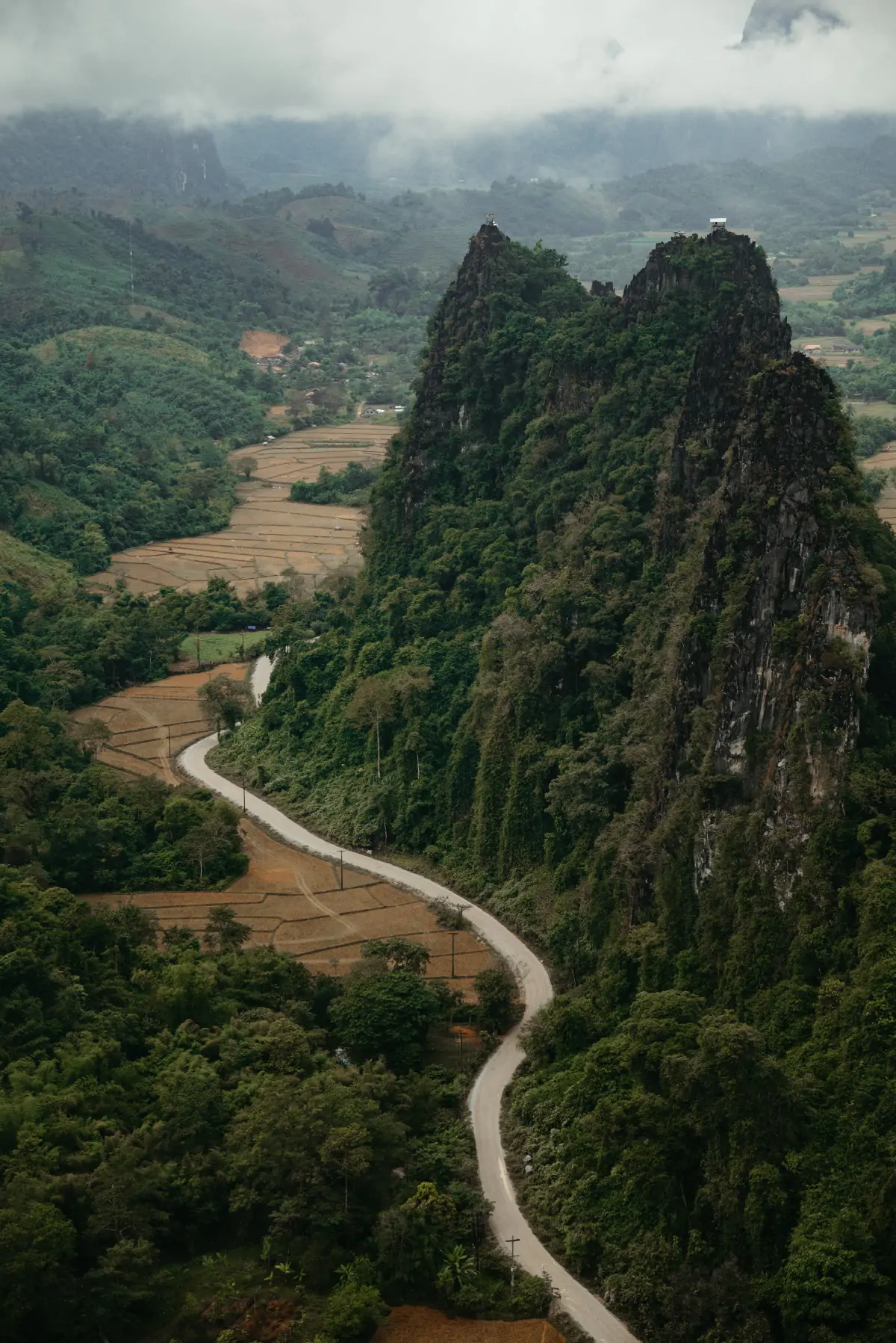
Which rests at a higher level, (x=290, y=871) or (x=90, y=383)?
(x=90, y=383)

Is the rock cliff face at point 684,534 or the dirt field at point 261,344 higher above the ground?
the dirt field at point 261,344

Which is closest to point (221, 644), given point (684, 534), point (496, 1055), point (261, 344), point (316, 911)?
point (316, 911)

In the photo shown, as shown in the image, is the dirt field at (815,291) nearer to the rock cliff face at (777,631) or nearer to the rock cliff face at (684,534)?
the rock cliff face at (684,534)

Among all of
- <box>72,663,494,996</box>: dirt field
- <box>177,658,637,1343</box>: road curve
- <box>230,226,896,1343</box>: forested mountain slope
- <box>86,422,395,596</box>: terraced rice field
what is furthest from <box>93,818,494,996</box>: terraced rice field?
<box>86,422,395,596</box>: terraced rice field

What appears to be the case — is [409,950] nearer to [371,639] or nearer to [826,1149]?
[826,1149]

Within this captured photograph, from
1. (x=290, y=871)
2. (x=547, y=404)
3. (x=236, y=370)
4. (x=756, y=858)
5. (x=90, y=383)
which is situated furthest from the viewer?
(x=236, y=370)

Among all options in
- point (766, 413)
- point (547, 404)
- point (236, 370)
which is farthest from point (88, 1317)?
point (236, 370)

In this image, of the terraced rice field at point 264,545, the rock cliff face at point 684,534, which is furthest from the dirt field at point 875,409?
the rock cliff face at point 684,534
